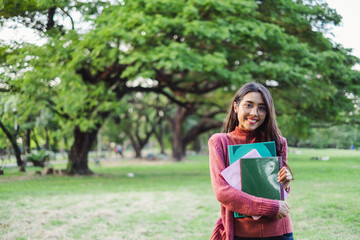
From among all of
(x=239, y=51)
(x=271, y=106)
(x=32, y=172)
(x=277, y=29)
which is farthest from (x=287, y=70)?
(x=271, y=106)

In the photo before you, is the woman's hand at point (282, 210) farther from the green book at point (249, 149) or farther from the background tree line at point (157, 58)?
the background tree line at point (157, 58)

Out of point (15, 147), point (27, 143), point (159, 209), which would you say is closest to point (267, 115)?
point (15, 147)

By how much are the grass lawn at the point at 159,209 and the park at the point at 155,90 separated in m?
0.02

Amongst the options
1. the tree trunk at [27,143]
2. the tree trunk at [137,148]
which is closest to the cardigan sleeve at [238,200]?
the tree trunk at [27,143]

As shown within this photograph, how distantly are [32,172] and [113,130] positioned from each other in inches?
931

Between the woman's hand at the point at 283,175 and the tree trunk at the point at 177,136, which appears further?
the tree trunk at the point at 177,136

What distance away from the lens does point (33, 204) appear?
4.86 metres

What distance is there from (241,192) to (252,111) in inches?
18.5

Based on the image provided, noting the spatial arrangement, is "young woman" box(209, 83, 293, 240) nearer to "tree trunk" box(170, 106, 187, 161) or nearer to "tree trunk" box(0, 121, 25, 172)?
"tree trunk" box(0, 121, 25, 172)

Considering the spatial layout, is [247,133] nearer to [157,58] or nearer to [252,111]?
[252,111]

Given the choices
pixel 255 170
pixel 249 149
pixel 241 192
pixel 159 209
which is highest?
pixel 249 149

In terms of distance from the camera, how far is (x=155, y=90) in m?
13.2

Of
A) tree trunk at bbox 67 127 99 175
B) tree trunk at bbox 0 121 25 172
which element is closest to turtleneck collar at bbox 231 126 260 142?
tree trunk at bbox 0 121 25 172

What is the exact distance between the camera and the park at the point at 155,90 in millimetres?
3980
